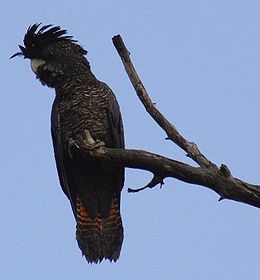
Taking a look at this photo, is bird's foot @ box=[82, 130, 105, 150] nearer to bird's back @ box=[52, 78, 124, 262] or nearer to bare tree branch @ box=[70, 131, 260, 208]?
bird's back @ box=[52, 78, 124, 262]

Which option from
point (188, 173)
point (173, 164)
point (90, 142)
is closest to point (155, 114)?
point (173, 164)

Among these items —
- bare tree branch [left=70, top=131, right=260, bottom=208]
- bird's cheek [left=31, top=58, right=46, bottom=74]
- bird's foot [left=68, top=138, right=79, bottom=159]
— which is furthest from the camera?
bird's cheek [left=31, top=58, right=46, bottom=74]

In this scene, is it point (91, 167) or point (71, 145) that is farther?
point (91, 167)

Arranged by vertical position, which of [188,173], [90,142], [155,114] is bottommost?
[188,173]

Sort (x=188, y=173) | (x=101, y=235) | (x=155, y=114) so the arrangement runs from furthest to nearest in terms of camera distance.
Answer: (x=101, y=235) → (x=155, y=114) → (x=188, y=173)

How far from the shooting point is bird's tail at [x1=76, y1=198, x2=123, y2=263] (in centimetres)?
713

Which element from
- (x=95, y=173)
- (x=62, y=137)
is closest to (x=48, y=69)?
(x=62, y=137)

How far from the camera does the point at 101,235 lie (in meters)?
7.21

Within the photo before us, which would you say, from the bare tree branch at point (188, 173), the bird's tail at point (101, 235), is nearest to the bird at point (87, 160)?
the bird's tail at point (101, 235)

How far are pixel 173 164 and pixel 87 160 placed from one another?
6.48 feet

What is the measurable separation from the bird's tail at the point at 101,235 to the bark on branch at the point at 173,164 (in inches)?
51.6

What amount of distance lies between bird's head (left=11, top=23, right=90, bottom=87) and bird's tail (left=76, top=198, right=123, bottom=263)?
64.4 inches

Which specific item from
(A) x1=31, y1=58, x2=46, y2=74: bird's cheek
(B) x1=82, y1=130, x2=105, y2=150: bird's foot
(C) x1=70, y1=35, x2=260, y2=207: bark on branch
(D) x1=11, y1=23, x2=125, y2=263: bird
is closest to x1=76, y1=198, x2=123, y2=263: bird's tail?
(D) x1=11, y1=23, x2=125, y2=263: bird

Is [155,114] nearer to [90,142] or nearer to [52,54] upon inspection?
[90,142]
